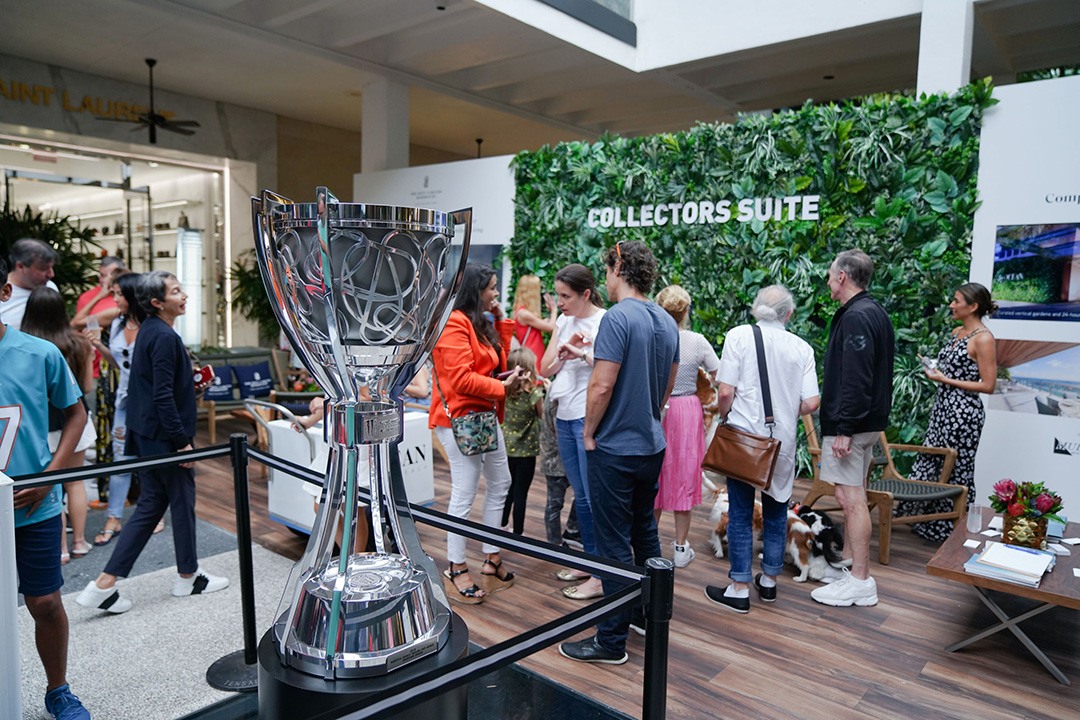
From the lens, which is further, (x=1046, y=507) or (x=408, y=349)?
(x=1046, y=507)

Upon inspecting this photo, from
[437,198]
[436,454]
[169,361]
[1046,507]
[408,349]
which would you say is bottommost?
[436,454]

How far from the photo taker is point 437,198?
7984 mm

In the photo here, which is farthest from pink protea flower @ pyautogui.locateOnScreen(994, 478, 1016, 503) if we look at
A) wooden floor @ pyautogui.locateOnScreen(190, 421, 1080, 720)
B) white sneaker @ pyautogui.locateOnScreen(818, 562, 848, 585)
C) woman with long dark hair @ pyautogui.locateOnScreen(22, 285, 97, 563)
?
woman with long dark hair @ pyautogui.locateOnScreen(22, 285, 97, 563)

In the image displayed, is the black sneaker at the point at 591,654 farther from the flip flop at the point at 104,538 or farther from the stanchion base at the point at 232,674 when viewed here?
the flip flop at the point at 104,538

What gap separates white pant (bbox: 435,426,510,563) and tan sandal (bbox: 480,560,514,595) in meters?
0.17

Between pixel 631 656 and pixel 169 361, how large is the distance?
2.33 meters

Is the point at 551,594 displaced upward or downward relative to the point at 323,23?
downward

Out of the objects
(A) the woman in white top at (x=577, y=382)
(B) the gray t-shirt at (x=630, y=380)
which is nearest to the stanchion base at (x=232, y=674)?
(A) the woman in white top at (x=577, y=382)

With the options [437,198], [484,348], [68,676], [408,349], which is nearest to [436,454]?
[437,198]

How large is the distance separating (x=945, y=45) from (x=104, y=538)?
6619 millimetres

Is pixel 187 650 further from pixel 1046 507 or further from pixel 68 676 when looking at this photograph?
pixel 1046 507

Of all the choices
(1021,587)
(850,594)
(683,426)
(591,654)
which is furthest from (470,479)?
(1021,587)

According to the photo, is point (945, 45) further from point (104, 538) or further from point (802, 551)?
point (104, 538)

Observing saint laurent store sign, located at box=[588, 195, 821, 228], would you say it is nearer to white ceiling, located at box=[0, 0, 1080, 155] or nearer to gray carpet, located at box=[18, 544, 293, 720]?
white ceiling, located at box=[0, 0, 1080, 155]
